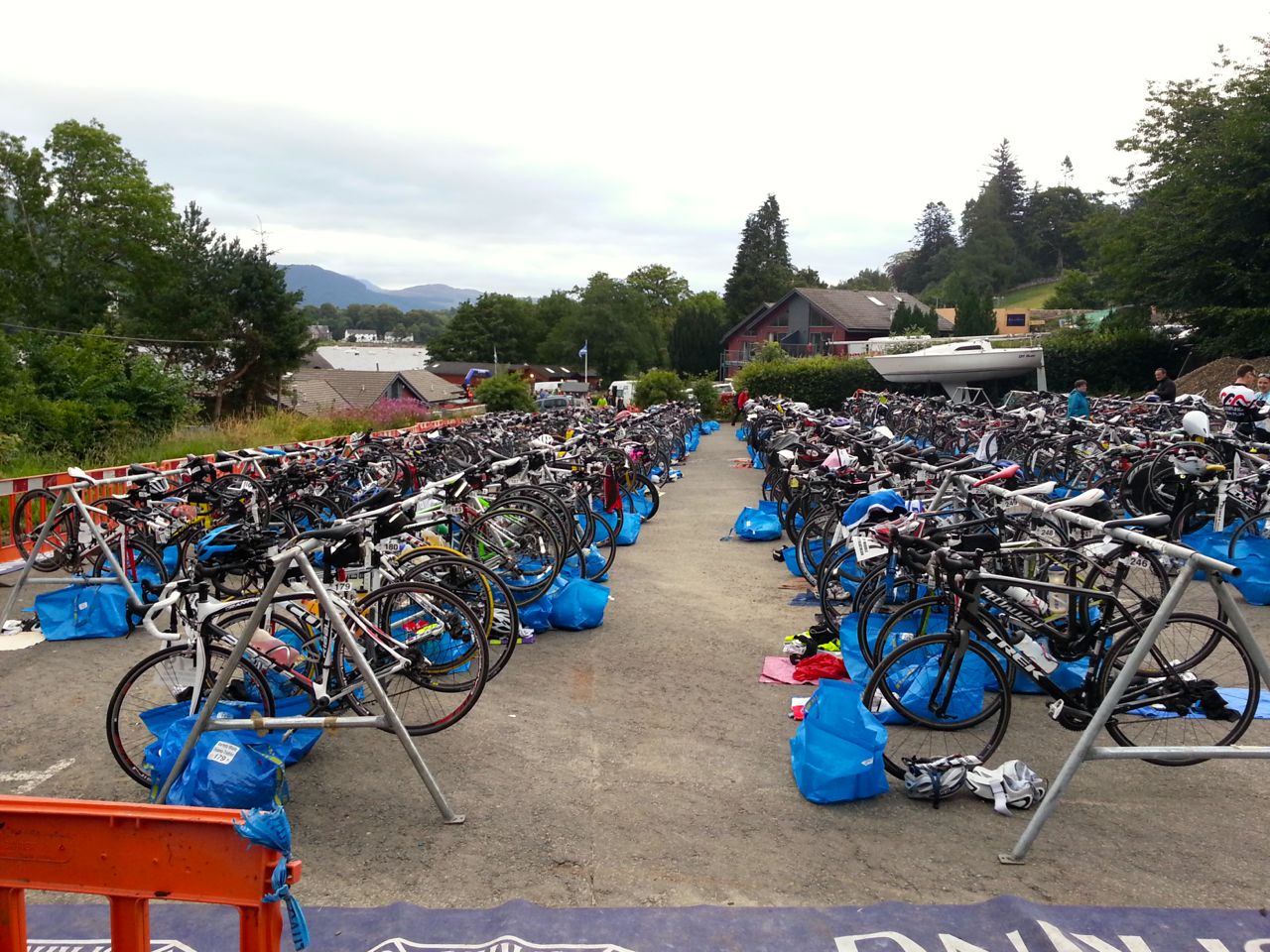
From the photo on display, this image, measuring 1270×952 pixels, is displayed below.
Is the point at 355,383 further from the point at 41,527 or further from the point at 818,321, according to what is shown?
the point at 41,527

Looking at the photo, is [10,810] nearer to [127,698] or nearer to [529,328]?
[127,698]

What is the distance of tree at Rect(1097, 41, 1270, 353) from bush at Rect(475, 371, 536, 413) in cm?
1628

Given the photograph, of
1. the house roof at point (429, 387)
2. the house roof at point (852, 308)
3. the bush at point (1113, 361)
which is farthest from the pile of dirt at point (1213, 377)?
the house roof at point (429, 387)

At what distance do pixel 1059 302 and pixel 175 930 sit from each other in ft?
198

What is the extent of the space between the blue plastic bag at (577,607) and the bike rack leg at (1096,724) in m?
3.32

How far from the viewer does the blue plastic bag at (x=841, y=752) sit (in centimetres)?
348

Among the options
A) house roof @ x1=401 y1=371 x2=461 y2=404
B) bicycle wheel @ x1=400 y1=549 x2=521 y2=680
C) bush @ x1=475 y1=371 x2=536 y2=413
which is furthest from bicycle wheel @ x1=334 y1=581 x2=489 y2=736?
house roof @ x1=401 y1=371 x2=461 y2=404

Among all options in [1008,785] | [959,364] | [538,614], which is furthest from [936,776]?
[959,364]

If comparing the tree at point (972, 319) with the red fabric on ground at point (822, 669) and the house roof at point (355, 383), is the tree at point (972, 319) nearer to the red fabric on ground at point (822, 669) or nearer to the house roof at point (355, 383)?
the house roof at point (355, 383)

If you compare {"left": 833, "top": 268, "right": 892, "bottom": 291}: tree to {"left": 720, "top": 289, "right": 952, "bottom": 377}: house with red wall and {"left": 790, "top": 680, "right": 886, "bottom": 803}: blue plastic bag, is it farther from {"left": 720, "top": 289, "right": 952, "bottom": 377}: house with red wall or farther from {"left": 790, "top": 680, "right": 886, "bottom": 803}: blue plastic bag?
{"left": 790, "top": 680, "right": 886, "bottom": 803}: blue plastic bag

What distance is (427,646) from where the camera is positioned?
413cm

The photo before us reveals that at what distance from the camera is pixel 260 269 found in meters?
32.4

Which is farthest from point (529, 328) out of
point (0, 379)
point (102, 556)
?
point (102, 556)

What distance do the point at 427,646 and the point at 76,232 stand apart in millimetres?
43986
